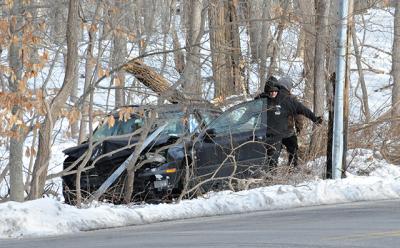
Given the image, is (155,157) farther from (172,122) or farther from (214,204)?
(214,204)

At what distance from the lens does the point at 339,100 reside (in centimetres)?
1418

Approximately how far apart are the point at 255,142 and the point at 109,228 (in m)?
4.51

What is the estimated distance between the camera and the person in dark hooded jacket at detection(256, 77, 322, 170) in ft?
48.0

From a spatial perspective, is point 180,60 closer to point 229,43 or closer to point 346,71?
point 229,43

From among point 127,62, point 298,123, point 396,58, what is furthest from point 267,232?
point 396,58

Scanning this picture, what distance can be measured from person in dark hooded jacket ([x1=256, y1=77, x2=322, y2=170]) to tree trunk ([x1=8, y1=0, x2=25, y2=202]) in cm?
447

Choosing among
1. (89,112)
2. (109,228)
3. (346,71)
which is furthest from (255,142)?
(109,228)

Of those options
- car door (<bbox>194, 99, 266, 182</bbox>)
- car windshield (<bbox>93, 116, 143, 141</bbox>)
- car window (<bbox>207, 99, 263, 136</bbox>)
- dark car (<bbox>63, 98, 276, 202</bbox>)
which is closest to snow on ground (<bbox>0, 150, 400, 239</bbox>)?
dark car (<bbox>63, 98, 276, 202</bbox>)

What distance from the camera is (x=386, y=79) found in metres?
36.0

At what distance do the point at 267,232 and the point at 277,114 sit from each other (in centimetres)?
602

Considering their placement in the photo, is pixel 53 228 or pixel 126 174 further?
pixel 126 174

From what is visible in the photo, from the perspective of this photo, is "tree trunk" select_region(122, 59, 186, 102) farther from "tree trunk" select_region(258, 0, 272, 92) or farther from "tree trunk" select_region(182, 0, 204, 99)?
"tree trunk" select_region(258, 0, 272, 92)

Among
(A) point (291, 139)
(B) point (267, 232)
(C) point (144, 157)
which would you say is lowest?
(B) point (267, 232)

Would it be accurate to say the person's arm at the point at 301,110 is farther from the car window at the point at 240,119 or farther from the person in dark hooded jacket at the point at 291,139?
the car window at the point at 240,119
